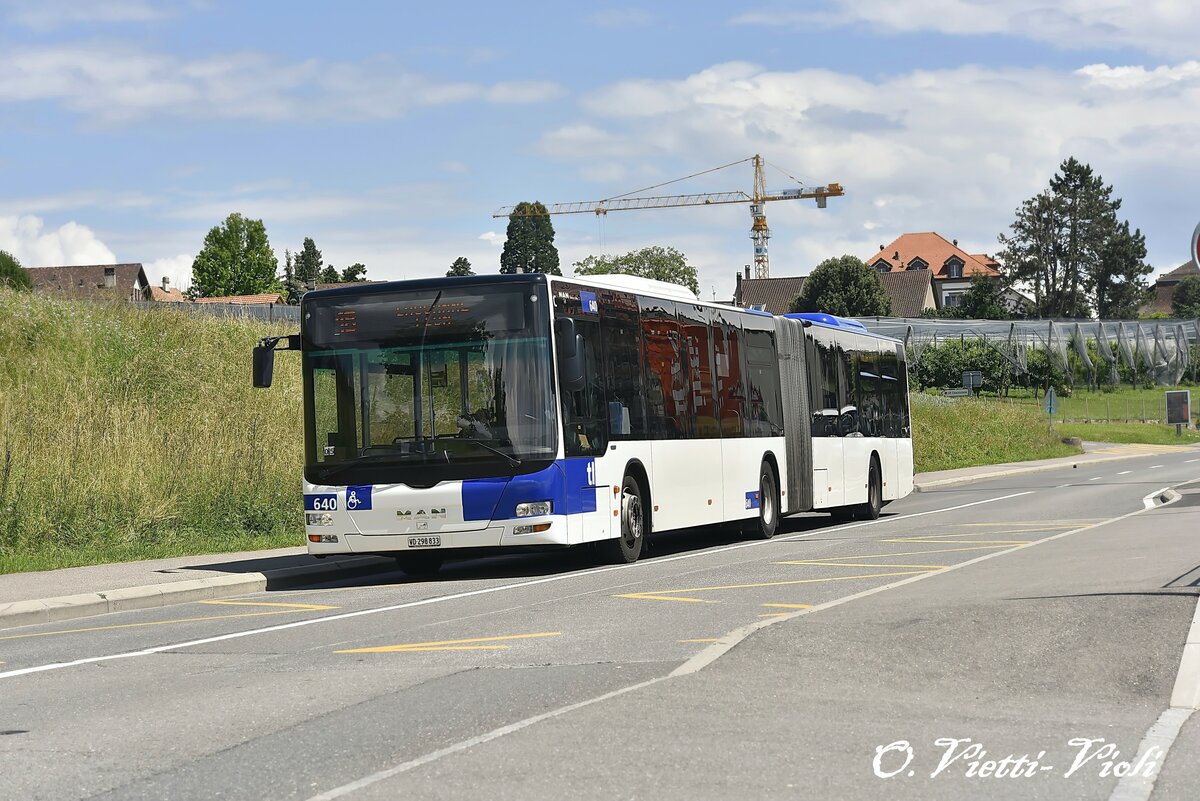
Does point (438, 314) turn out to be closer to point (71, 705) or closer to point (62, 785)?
point (71, 705)

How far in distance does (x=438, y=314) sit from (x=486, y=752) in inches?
393

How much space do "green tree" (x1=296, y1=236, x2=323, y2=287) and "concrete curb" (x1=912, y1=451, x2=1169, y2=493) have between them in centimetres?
9191

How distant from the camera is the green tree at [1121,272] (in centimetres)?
12662

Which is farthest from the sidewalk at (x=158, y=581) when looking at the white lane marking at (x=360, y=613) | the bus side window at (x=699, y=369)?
the bus side window at (x=699, y=369)

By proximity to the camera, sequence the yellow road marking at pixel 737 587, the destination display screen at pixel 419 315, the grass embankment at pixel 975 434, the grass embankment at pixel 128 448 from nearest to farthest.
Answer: the yellow road marking at pixel 737 587 < the destination display screen at pixel 419 315 < the grass embankment at pixel 128 448 < the grass embankment at pixel 975 434

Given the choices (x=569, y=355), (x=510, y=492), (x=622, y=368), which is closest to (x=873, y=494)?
(x=622, y=368)

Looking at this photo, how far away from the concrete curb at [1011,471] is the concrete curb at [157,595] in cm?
2254

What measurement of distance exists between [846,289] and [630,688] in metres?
107

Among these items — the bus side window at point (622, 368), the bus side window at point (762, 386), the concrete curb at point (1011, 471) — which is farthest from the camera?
the concrete curb at point (1011, 471)

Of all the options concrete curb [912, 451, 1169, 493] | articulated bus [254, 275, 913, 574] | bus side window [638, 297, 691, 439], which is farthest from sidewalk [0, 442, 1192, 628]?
concrete curb [912, 451, 1169, 493]

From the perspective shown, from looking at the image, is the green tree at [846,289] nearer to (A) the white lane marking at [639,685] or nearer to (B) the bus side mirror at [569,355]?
(B) the bus side mirror at [569,355]

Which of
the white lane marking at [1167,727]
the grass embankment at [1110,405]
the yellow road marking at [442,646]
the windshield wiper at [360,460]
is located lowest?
the white lane marking at [1167,727]

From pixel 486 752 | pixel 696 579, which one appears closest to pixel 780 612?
pixel 696 579

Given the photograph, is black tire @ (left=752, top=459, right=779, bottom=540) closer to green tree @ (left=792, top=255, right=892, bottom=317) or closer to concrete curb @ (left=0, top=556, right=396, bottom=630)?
concrete curb @ (left=0, top=556, right=396, bottom=630)
